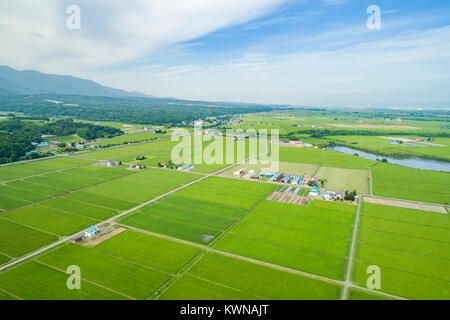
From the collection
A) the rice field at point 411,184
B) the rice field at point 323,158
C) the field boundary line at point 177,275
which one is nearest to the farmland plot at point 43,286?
the field boundary line at point 177,275

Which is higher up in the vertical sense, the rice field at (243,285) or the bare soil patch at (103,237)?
the bare soil patch at (103,237)

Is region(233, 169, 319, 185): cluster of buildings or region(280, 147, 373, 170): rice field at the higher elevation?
region(280, 147, 373, 170): rice field

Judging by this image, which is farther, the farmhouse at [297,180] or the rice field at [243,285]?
the farmhouse at [297,180]

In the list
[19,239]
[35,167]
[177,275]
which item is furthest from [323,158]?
[35,167]

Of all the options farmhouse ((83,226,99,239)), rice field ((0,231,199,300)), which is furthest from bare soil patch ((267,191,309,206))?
farmhouse ((83,226,99,239))

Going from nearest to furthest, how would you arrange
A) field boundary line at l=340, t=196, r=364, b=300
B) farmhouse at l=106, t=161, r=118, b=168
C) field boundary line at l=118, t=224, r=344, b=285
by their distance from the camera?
field boundary line at l=340, t=196, r=364, b=300
field boundary line at l=118, t=224, r=344, b=285
farmhouse at l=106, t=161, r=118, b=168

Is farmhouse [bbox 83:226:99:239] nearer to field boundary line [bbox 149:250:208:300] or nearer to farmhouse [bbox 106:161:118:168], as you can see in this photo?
field boundary line [bbox 149:250:208:300]

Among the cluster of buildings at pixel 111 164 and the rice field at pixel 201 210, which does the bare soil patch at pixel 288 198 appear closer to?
the rice field at pixel 201 210

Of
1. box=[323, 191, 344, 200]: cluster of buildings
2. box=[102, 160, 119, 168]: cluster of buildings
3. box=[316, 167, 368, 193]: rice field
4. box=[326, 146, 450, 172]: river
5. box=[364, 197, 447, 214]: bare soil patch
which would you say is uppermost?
box=[102, 160, 119, 168]: cluster of buildings
